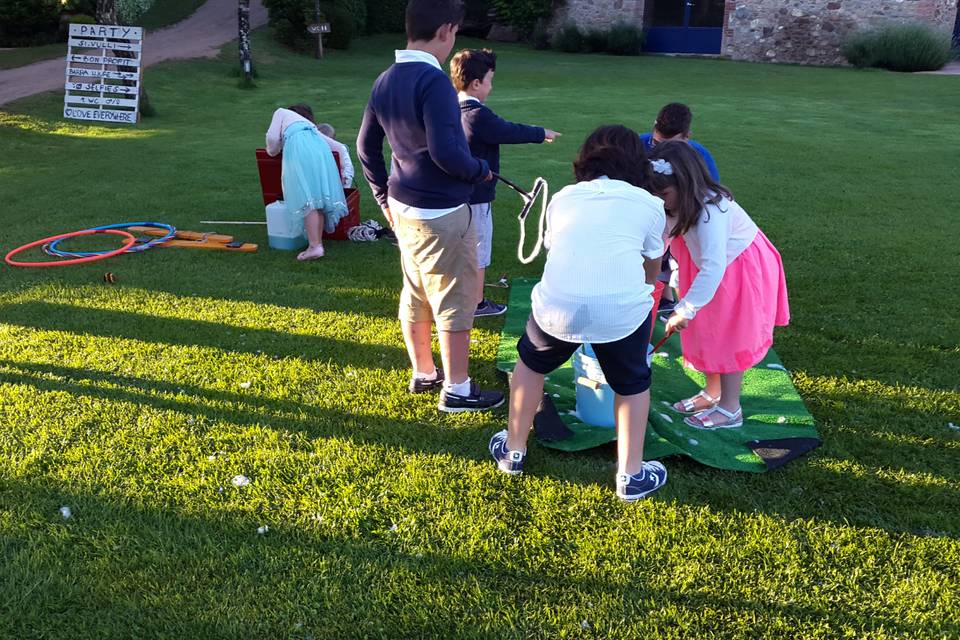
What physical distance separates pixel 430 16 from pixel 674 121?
1.99 m

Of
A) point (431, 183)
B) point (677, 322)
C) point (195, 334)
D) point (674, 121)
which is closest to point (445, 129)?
point (431, 183)

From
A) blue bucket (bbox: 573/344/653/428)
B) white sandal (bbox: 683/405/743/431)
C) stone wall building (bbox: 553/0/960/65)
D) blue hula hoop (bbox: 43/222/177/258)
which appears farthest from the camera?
stone wall building (bbox: 553/0/960/65)

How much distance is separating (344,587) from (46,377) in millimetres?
2421

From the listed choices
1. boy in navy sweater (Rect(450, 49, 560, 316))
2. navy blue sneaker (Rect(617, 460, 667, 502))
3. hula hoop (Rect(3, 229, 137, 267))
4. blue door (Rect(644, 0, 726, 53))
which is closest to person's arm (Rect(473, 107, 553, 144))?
boy in navy sweater (Rect(450, 49, 560, 316))

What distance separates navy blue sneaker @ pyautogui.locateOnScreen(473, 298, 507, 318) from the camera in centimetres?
495


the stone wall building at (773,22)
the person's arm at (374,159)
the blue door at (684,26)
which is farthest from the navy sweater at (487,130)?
the blue door at (684,26)

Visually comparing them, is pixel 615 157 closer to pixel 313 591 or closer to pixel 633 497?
pixel 633 497

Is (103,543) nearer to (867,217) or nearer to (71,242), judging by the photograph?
(71,242)

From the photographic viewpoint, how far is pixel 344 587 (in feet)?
8.19

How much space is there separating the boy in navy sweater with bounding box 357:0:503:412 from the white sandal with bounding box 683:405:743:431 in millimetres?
960

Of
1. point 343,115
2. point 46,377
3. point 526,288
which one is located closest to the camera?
point 46,377

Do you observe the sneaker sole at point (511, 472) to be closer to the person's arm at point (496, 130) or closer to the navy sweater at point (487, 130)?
the navy sweater at point (487, 130)

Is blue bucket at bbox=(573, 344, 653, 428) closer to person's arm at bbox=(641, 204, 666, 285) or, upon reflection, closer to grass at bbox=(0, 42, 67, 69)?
person's arm at bbox=(641, 204, 666, 285)

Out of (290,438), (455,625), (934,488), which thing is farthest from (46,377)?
(934,488)
